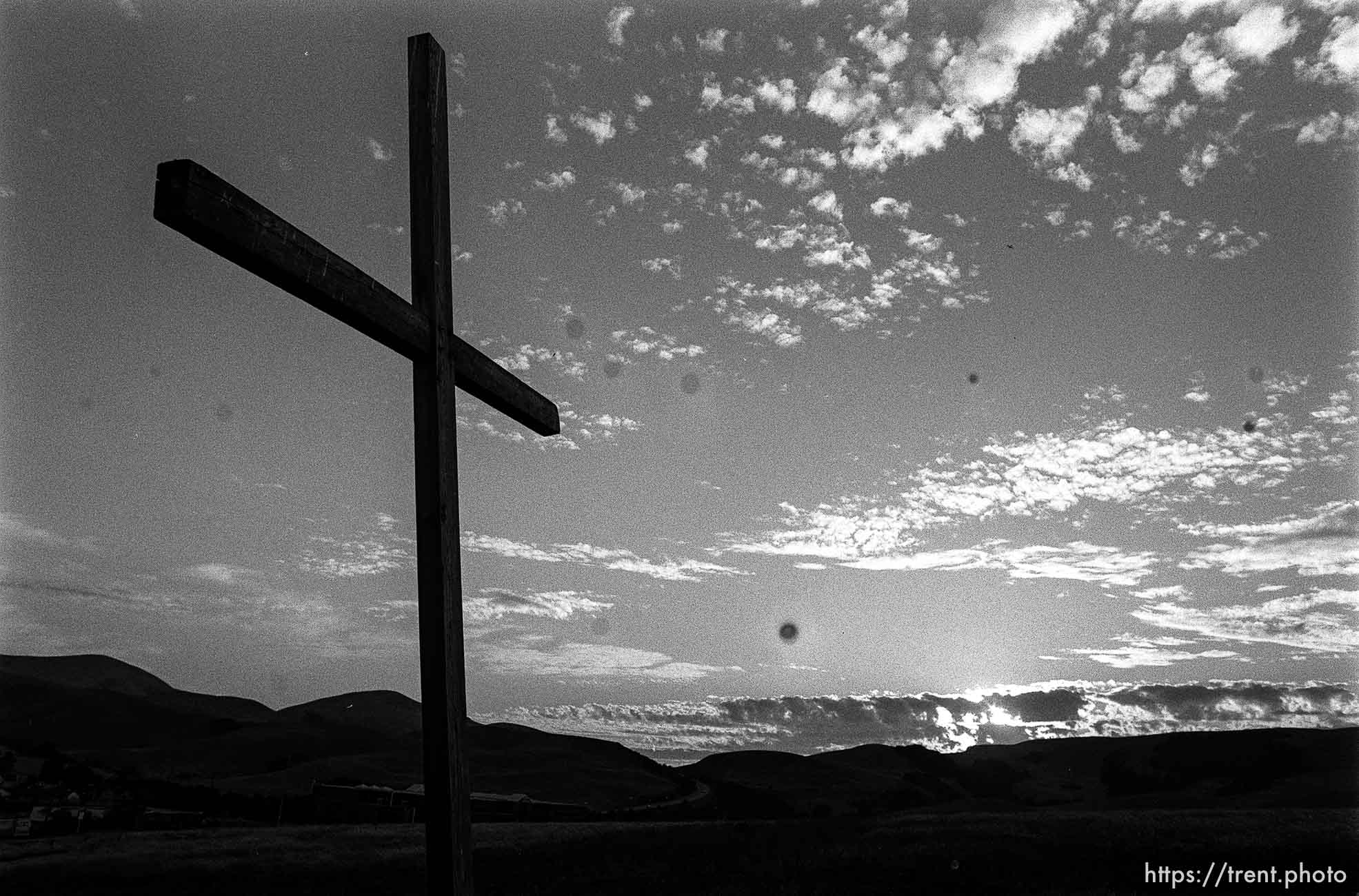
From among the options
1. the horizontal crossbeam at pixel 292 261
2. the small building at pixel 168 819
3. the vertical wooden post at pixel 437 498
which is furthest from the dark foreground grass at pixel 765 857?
the horizontal crossbeam at pixel 292 261

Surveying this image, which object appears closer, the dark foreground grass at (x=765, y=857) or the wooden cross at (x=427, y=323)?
the wooden cross at (x=427, y=323)

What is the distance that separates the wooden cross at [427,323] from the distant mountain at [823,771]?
4451cm

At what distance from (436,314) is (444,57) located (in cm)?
177

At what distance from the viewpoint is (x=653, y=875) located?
969 inches

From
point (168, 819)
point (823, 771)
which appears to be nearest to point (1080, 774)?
point (823, 771)

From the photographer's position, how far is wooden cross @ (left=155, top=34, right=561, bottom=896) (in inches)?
194

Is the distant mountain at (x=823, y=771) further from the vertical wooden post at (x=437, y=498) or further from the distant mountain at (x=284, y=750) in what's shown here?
the vertical wooden post at (x=437, y=498)

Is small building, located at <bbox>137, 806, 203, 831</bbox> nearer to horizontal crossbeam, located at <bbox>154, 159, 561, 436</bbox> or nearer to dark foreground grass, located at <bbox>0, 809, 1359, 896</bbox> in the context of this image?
dark foreground grass, located at <bbox>0, 809, 1359, 896</bbox>

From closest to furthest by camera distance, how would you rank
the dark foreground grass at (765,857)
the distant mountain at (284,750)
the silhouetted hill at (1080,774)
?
1. the dark foreground grass at (765,857)
2. the silhouetted hill at (1080,774)
3. the distant mountain at (284,750)

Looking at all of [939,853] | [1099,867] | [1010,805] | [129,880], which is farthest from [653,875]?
[1010,805]

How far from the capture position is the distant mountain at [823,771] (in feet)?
226

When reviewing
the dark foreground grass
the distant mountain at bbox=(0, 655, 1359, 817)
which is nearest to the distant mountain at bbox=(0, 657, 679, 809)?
the distant mountain at bbox=(0, 655, 1359, 817)

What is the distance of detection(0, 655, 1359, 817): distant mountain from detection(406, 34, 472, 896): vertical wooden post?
146ft

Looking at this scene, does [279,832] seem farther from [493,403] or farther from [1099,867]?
[493,403]
